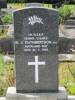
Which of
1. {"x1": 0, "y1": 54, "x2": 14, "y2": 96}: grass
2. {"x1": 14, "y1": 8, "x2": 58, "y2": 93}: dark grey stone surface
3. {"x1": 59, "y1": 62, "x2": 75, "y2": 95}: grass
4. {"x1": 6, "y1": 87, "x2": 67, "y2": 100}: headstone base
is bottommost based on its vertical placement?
{"x1": 59, "y1": 62, "x2": 75, "y2": 95}: grass

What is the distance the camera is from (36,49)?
278 inches

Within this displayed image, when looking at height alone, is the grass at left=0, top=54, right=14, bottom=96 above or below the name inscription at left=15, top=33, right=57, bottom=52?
below

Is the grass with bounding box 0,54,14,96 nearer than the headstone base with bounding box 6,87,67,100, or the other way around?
the headstone base with bounding box 6,87,67,100

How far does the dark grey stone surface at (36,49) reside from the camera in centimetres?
699

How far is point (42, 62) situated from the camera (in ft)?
23.2

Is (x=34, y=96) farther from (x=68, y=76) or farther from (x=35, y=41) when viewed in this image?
(x=68, y=76)

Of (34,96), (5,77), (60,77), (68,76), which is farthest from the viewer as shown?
(68,76)

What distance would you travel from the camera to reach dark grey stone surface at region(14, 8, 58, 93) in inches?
275

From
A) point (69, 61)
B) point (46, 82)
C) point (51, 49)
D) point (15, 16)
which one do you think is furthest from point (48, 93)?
point (69, 61)

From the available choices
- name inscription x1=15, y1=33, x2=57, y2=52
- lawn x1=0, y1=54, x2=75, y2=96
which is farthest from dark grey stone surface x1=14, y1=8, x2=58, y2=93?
lawn x1=0, y1=54, x2=75, y2=96

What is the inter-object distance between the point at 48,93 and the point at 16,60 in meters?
0.67

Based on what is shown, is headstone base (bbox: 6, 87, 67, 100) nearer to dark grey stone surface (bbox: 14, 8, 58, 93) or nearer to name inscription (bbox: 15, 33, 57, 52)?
dark grey stone surface (bbox: 14, 8, 58, 93)

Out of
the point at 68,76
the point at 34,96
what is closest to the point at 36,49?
the point at 34,96

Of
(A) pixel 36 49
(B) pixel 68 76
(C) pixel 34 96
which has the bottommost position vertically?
(B) pixel 68 76
